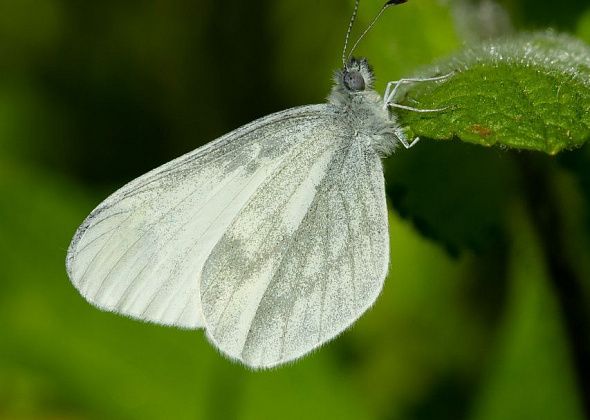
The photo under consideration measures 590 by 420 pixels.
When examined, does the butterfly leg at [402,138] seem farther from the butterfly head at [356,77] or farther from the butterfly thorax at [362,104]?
the butterfly head at [356,77]

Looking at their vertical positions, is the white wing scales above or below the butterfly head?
below

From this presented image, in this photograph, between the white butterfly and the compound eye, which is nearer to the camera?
the white butterfly

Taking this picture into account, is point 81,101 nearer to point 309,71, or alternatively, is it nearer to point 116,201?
point 309,71

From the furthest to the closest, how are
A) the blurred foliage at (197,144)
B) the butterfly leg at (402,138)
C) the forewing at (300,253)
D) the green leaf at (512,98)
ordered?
the blurred foliage at (197,144) → the forewing at (300,253) → the butterfly leg at (402,138) → the green leaf at (512,98)

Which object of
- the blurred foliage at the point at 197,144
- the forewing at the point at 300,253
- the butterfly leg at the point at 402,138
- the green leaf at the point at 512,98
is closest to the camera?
the green leaf at the point at 512,98

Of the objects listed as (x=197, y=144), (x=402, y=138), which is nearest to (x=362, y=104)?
(x=402, y=138)

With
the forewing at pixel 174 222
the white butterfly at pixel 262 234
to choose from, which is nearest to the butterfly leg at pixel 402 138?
the white butterfly at pixel 262 234

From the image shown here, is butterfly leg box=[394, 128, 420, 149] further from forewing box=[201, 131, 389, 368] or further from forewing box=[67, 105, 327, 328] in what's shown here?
forewing box=[67, 105, 327, 328]

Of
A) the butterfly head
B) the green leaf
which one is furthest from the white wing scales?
the green leaf

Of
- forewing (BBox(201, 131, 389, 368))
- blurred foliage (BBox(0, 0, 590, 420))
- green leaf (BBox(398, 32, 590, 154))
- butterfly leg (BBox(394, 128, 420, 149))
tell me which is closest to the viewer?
green leaf (BBox(398, 32, 590, 154))
